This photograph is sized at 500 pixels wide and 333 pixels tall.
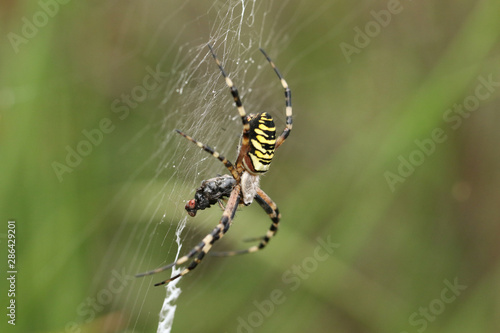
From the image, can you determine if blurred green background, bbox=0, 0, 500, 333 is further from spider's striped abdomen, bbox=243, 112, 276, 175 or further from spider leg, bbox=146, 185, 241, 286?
spider's striped abdomen, bbox=243, 112, 276, 175

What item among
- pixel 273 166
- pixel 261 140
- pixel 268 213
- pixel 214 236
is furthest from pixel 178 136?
pixel 273 166

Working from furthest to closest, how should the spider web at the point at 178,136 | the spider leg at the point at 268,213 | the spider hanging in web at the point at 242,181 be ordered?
the spider leg at the point at 268,213 < the spider web at the point at 178,136 < the spider hanging in web at the point at 242,181

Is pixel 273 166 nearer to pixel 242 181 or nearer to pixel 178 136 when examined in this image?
pixel 242 181

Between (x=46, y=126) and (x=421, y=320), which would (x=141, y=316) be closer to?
(x=46, y=126)

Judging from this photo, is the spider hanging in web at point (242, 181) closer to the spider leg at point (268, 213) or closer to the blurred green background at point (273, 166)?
the spider leg at point (268, 213)

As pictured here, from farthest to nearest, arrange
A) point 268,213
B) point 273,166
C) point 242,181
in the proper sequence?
point 273,166 < point 268,213 < point 242,181

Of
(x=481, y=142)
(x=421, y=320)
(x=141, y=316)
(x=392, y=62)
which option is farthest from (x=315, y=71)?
(x=141, y=316)

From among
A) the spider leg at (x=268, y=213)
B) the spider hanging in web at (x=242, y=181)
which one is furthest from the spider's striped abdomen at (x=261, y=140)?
the spider leg at (x=268, y=213)
